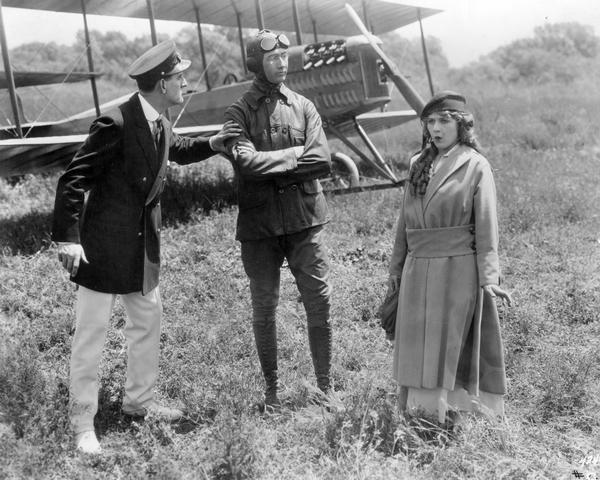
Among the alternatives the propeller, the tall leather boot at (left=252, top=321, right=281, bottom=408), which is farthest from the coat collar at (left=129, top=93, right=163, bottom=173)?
the propeller

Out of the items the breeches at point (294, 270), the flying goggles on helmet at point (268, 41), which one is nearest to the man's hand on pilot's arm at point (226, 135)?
the flying goggles on helmet at point (268, 41)

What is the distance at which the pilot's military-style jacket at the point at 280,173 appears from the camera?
10.4 ft

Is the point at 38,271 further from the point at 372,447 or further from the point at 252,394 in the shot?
the point at 372,447

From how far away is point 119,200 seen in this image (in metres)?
3.06

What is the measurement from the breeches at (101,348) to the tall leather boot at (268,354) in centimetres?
53

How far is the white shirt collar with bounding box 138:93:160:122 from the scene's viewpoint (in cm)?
309

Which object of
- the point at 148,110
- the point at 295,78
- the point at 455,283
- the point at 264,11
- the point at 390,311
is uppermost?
the point at 264,11

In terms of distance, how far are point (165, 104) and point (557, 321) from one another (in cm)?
303

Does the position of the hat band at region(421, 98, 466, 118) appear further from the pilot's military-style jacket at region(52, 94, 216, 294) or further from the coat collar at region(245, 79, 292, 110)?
the pilot's military-style jacket at region(52, 94, 216, 294)

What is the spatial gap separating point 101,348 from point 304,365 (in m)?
1.29

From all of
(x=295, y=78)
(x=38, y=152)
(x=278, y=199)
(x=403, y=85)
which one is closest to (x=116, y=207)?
(x=278, y=199)

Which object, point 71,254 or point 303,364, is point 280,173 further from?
point 303,364

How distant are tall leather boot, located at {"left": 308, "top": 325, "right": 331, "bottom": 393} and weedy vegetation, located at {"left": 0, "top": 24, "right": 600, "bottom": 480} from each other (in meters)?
0.12

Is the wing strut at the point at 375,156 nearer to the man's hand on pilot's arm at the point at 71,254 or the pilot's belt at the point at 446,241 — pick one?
the pilot's belt at the point at 446,241
